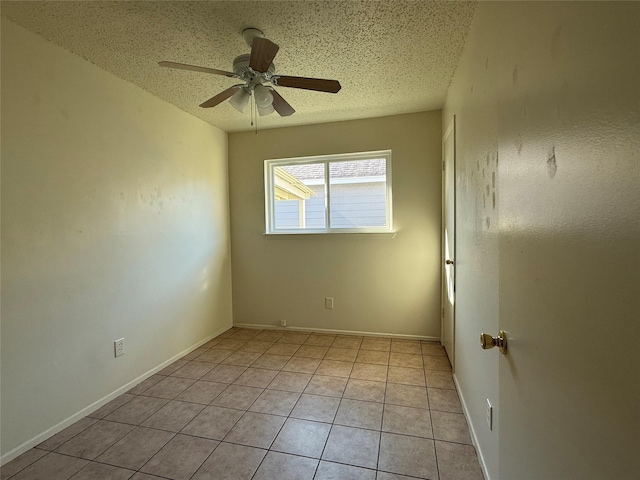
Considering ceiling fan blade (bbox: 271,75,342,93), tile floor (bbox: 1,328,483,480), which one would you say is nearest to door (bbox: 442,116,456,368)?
tile floor (bbox: 1,328,483,480)

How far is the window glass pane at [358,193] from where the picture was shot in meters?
3.34

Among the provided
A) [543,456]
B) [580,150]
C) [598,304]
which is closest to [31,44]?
[580,150]

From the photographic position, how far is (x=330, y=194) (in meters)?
3.46

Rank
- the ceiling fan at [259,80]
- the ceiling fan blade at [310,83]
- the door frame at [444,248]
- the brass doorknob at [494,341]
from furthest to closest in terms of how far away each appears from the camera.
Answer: the door frame at [444,248]
the ceiling fan blade at [310,83]
the ceiling fan at [259,80]
the brass doorknob at [494,341]

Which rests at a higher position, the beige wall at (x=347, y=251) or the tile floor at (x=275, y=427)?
the beige wall at (x=347, y=251)

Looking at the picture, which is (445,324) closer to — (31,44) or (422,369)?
(422,369)

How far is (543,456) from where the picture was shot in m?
0.75

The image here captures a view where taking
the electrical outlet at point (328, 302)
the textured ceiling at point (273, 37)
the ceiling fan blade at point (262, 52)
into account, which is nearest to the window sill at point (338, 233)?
the electrical outlet at point (328, 302)

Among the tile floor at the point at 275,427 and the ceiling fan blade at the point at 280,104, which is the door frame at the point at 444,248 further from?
the ceiling fan blade at the point at 280,104

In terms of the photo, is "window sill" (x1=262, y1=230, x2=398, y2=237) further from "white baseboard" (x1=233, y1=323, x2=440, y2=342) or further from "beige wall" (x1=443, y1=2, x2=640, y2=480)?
"beige wall" (x1=443, y1=2, x2=640, y2=480)

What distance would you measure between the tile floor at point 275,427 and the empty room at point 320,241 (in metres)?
0.02

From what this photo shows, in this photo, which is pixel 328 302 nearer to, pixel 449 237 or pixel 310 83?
pixel 449 237

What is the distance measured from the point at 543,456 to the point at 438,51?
2.23 m

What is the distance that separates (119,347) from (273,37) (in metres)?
2.44
